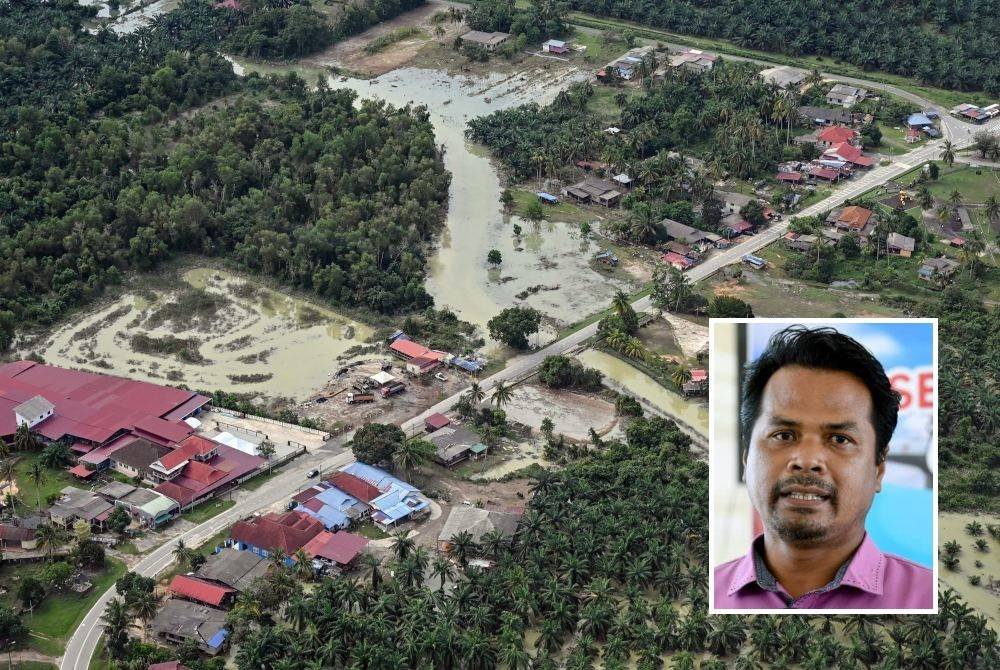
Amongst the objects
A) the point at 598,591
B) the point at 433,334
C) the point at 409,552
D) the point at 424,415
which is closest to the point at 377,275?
the point at 433,334

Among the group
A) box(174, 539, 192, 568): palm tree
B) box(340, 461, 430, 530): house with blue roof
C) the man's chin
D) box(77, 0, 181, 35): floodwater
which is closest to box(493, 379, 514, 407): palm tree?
box(340, 461, 430, 530): house with blue roof

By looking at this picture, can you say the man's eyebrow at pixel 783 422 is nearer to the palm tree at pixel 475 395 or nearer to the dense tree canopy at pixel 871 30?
the palm tree at pixel 475 395

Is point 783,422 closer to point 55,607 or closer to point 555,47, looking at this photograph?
point 55,607

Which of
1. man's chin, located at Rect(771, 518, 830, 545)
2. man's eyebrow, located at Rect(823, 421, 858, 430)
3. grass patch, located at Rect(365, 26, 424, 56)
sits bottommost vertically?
grass patch, located at Rect(365, 26, 424, 56)

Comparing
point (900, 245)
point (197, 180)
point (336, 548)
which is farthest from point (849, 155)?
point (336, 548)

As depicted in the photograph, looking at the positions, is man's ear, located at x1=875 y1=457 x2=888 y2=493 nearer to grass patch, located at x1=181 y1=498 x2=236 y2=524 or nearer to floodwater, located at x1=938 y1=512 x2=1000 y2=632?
floodwater, located at x1=938 y1=512 x2=1000 y2=632
